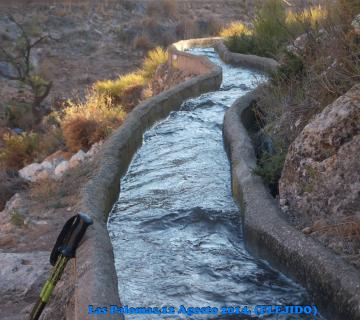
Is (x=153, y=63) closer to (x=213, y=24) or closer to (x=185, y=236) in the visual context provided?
(x=185, y=236)

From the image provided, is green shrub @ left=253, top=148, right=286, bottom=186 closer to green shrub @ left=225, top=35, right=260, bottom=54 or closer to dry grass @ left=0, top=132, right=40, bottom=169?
dry grass @ left=0, top=132, right=40, bottom=169

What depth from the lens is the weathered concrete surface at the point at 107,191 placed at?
4082 mm

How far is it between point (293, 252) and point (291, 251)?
1.2 inches

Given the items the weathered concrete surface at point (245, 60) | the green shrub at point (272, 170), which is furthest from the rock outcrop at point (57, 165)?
the weathered concrete surface at point (245, 60)

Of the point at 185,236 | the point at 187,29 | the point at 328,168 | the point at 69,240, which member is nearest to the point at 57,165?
the point at 185,236

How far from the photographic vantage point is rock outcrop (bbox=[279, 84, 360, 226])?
15.8ft

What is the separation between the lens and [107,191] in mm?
6348

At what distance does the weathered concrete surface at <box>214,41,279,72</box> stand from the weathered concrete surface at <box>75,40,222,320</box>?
1466 mm

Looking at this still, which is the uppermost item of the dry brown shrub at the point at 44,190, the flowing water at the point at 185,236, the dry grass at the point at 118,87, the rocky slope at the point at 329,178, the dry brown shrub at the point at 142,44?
the rocky slope at the point at 329,178

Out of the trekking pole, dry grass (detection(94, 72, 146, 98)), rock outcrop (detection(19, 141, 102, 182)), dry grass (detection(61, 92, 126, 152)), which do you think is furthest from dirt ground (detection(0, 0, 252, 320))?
the trekking pole

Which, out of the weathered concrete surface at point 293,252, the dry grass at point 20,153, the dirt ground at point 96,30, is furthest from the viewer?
the dirt ground at point 96,30

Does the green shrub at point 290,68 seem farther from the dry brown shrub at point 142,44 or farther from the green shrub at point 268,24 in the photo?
the dry brown shrub at point 142,44

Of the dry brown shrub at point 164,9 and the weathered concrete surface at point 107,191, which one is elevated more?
the weathered concrete surface at point 107,191

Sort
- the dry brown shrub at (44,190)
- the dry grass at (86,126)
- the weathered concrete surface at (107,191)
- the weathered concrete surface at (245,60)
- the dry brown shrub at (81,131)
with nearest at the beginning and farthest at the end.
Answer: the weathered concrete surface at (107,191) < the dry brown shrub at (44,190) < the dry grass at (86,126) < the dry brown shrub at (81,131) < the weathered concrete surface at (245,60)
